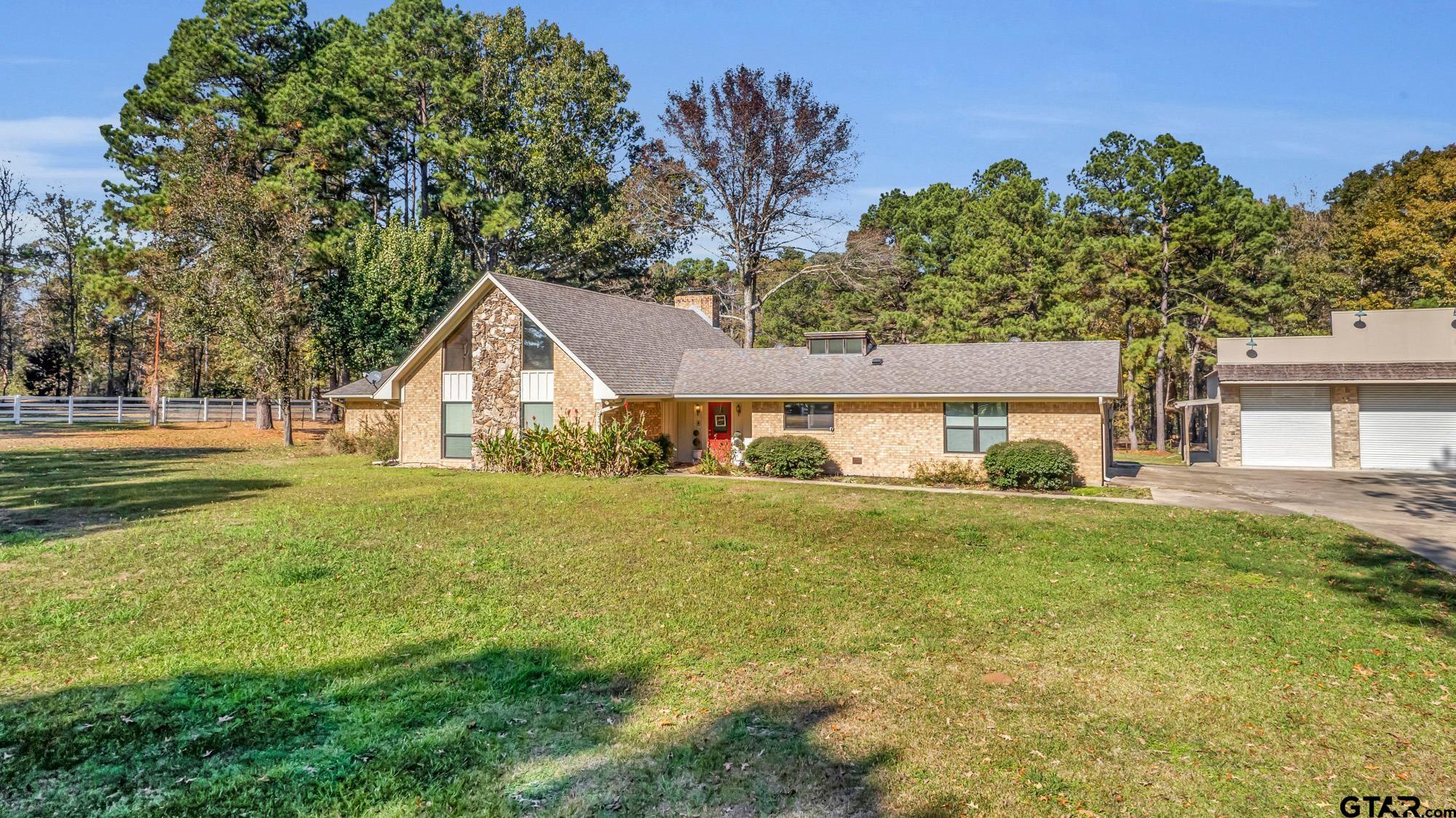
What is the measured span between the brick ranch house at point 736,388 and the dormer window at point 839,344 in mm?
52

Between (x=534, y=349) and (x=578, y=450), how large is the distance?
359cm

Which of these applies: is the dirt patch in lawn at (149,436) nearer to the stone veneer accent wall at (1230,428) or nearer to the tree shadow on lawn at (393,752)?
the tree shadow on lawn at (393,752)

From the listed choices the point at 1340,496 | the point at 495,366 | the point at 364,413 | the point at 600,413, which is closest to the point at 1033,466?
the point at 1340,496

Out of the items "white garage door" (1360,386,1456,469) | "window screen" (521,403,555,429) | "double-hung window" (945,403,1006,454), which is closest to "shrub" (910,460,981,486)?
"double-hung window" (945,403,1006,454)

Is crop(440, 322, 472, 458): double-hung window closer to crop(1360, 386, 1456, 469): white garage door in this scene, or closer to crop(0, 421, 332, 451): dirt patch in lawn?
crop(0, 421, 332, 451): dirt patch in lawn

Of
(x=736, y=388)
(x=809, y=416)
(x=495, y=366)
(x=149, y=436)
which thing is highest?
(x=495, y=366)

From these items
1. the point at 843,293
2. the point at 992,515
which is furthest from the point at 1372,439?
the point at 843,293

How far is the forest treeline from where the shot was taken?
99.9 ft

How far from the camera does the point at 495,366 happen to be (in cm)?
2184

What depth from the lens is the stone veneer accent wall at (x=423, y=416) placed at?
74.3 feet

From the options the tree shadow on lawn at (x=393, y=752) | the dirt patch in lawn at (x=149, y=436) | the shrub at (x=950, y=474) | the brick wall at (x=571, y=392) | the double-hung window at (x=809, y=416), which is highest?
the brick wall at (x=571, y=392)

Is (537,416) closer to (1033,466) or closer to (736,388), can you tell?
(736,388)

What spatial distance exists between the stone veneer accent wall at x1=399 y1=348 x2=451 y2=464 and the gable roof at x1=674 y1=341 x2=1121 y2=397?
24.7ft

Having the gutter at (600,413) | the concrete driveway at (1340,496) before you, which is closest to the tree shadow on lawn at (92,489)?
the gutter at (600,413)
